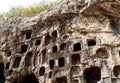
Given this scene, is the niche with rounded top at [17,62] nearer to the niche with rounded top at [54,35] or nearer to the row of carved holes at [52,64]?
the row of carved holes at [52,64]

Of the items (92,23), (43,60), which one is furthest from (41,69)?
(92,23)

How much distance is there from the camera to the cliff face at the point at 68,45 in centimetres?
1372

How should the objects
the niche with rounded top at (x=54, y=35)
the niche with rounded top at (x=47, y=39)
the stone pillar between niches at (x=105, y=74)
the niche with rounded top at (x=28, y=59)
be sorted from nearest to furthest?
the stone pillar between niches at (x=105, y=74)
the niche with rounded top at (x=54, y=35)
the niche with rounded top at (x=47, y=39)
the niche with rounded top at (x=28, y=59)

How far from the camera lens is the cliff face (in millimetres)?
13719

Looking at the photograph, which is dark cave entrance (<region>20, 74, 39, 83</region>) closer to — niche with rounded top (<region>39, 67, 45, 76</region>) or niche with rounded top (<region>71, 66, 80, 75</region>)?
niche with rounded top (<region>39, 67, 45, 76</region>)

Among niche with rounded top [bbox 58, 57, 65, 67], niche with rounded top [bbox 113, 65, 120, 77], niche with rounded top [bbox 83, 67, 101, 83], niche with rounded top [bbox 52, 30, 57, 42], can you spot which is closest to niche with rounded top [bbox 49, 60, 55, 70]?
niche with rounded top [bbox 58, 57, 65, 67]

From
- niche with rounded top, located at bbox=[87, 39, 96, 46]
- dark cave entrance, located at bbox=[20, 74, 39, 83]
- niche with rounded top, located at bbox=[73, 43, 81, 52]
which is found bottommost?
dark cave entrance, located at bbox=[20, 74, 39, 83]

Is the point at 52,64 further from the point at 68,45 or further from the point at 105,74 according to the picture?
the point at 105,74

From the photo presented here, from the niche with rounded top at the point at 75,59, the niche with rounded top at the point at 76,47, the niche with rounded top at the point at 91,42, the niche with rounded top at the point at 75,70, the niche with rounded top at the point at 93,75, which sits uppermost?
the niche with rounded top at the point at 91,42

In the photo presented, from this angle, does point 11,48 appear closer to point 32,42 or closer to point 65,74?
point 32,42

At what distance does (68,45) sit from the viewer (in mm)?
14680

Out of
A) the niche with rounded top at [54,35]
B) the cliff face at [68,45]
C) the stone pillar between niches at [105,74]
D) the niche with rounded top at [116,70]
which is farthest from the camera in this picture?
the niche with rounded top at [54,35]

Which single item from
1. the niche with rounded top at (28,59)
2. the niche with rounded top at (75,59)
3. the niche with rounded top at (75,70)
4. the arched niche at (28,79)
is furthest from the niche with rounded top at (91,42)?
the arched niche at (28,79)

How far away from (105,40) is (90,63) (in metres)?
1.38
